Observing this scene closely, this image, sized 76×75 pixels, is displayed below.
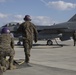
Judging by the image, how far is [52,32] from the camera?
115 ft

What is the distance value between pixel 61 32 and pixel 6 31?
24064mm

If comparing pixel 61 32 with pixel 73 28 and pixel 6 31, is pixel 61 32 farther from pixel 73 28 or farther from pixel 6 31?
pixel 6 31

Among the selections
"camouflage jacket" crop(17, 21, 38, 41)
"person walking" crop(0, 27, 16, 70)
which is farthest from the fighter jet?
"person walking" crop(0, 27, 16, 70)

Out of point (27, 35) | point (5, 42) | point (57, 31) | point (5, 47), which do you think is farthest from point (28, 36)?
point (57, 31)

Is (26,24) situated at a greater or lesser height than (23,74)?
greater

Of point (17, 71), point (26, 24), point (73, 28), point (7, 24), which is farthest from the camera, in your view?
point (7, 24)

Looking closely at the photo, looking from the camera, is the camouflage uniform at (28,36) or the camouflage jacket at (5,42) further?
the camouflage uniform at (28,36)

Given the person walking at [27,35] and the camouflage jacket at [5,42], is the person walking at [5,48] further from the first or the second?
the person walking at [27,35]

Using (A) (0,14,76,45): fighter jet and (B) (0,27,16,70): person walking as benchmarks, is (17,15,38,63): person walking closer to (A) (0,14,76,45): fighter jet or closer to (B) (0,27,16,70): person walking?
(B) (0,27,16,70): person walking

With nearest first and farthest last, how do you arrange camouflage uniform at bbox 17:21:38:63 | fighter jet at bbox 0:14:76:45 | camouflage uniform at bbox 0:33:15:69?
camouflage uniform at bbox 0:33:15:69
camouflage uniform at bbox 17:21:38:63
fighter jet at bbox 0:14:76:45

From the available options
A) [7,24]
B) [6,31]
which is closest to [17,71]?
[6,31]

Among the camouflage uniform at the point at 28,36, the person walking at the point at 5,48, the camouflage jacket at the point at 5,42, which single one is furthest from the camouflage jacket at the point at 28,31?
the camouflage jacket at the point at 5,42

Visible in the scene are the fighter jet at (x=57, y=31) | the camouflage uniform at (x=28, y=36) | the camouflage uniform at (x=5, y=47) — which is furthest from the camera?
the fighter jet at (x=57, y=31)

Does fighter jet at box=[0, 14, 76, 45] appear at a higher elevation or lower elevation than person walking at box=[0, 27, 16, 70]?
higher
